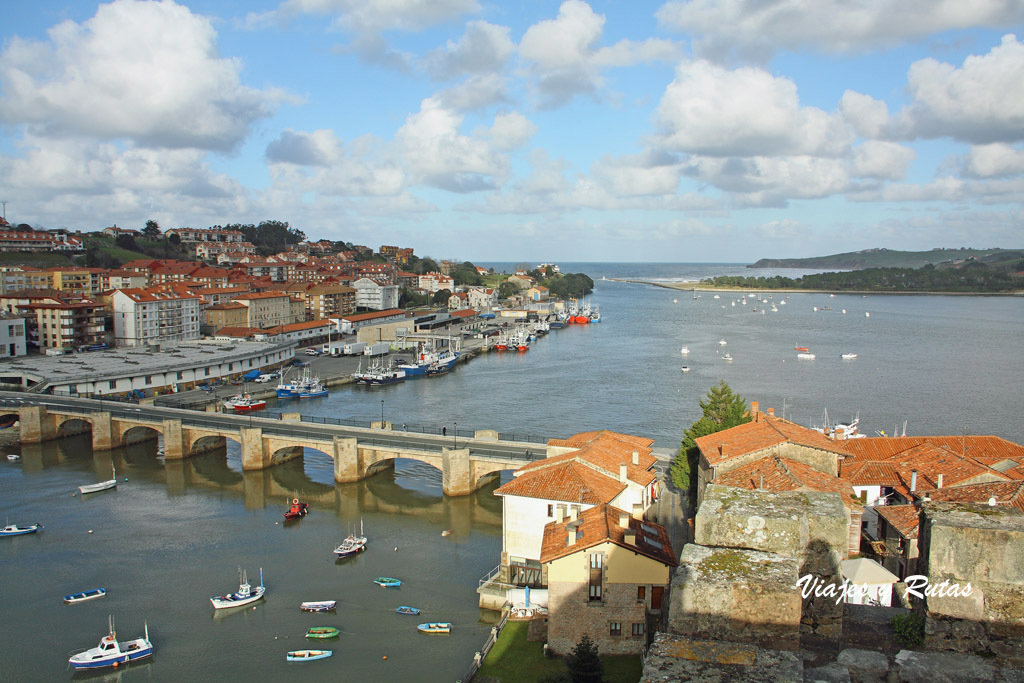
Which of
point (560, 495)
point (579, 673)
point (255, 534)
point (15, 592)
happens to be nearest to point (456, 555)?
point (560, 495)

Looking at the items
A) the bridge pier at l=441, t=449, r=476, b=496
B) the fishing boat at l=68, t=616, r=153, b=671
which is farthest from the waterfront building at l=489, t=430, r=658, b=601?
the fishing boat at l=68, t=616, r=153, b=671

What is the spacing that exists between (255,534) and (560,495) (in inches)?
485

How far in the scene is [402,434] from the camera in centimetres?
3253

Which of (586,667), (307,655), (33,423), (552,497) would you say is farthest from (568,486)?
(33,423)

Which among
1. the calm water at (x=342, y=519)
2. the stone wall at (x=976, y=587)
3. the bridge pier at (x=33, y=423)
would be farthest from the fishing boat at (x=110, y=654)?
the bridge pier at (x=33, y=423)

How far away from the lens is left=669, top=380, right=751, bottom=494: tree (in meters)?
24.7

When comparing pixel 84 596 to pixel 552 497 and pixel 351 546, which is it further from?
pixel 552 497

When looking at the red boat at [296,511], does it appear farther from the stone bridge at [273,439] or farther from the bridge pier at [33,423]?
the bridge pier at [33,423]

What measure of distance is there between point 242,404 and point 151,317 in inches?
1005

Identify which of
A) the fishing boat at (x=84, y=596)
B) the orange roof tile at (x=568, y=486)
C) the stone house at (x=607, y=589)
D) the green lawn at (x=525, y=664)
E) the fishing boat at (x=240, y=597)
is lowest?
the fishing boat at (x=84, y=596)

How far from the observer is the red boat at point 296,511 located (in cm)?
2668

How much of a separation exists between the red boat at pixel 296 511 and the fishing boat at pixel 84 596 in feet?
22.8

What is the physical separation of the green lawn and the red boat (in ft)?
40.6

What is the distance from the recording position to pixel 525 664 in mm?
15570
